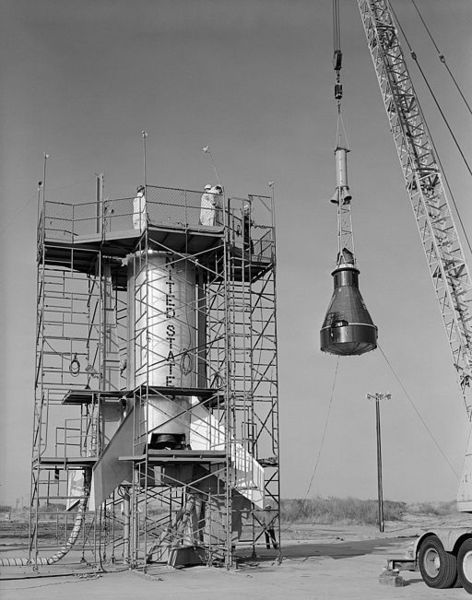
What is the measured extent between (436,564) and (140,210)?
16.3 meters

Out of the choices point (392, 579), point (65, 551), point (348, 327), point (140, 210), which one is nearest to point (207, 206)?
point (140, 210)

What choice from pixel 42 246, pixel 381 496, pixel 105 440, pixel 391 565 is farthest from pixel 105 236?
pixel 381 496

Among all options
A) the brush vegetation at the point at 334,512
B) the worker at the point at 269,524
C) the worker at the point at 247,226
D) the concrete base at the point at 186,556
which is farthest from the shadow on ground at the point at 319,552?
the brush vegetation at the point at 334,512

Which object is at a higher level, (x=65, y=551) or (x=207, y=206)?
(x=207, y=206)

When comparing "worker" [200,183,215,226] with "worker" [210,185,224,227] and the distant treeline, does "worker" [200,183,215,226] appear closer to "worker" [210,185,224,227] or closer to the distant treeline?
"worker" [210,185,224,227]

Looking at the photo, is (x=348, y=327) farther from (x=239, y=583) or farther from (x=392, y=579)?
(x=239, y=583)

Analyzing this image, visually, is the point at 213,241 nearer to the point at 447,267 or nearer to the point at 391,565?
the point at 391,565

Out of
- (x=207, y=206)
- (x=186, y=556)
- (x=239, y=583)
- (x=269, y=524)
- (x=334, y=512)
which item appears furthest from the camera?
(x=334, y=512)

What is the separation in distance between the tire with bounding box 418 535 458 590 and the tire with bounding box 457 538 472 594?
293 mm

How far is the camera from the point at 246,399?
31078mm

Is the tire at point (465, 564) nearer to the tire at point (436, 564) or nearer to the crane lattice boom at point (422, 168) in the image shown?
the tire at point (436, 564)

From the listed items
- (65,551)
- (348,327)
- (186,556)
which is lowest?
(186,556)

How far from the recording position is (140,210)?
3192 centimetres

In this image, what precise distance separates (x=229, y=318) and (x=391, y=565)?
1061 centimetres
